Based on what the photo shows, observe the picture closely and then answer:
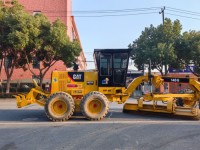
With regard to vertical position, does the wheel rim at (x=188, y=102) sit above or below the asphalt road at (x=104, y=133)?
above

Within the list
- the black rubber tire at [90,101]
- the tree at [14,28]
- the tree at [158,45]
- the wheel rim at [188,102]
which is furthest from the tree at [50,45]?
the wheel rim at [188,102]

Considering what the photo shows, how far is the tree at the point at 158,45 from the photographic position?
38.9 metres

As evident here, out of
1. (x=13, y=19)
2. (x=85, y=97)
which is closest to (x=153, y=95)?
(x=85, y=97)

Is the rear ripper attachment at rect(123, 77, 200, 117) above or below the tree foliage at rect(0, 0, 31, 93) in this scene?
below

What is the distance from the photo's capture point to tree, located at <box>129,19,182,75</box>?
128 ft

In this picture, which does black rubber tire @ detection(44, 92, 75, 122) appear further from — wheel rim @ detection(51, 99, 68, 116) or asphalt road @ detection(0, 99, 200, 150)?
asphalt road @ detection(0, 99, 200, 150)

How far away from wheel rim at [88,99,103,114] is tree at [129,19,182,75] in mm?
24643

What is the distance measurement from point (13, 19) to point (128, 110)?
741 inches

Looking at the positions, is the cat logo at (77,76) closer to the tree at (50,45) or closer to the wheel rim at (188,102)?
the wheel rim at (188,102)

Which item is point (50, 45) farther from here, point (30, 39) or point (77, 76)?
point (77, 76)

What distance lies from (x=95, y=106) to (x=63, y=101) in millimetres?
1380

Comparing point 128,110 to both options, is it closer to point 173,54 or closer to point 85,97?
point 85,97

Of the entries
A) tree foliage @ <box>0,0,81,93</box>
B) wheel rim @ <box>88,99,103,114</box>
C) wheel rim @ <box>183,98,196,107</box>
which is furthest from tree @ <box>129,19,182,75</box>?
wheel rim @ <box>88,99,103,114</box>

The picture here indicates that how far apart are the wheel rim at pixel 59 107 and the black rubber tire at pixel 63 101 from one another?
0.20ft
